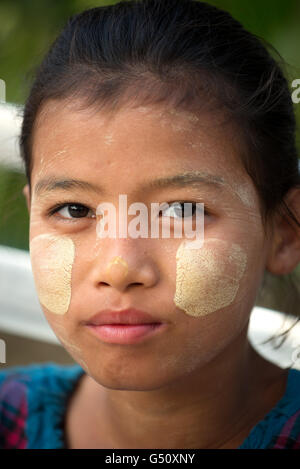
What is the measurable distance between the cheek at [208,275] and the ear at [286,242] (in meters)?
0.20

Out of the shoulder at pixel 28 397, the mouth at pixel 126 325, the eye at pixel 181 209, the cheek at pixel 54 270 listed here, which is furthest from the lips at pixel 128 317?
the shoulder at pixel 28 397


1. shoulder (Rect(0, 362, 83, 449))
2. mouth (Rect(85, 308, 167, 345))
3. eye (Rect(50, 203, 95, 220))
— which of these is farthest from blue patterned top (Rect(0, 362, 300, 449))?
eye (Rect(50, 203, 95, 220))

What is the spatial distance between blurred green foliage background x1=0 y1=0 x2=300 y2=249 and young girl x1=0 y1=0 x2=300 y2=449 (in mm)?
268

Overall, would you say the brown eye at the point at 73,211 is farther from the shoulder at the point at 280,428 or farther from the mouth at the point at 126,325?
the shoulder at the point at 280,428

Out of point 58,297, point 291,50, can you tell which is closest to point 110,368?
point 58,297

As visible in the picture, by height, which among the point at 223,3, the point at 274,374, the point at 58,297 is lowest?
the point at 274,374

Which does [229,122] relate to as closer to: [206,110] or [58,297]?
[206,110]

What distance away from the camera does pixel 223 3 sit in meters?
2.23

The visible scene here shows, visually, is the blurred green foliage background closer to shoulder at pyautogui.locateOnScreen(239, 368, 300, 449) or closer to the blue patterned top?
the blue patterned top

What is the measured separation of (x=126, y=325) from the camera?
1.28m

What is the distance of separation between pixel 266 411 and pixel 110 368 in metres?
0.51

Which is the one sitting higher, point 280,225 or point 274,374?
point 280,225

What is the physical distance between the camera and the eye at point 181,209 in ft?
4.29

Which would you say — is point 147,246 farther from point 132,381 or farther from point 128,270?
point 132,381
